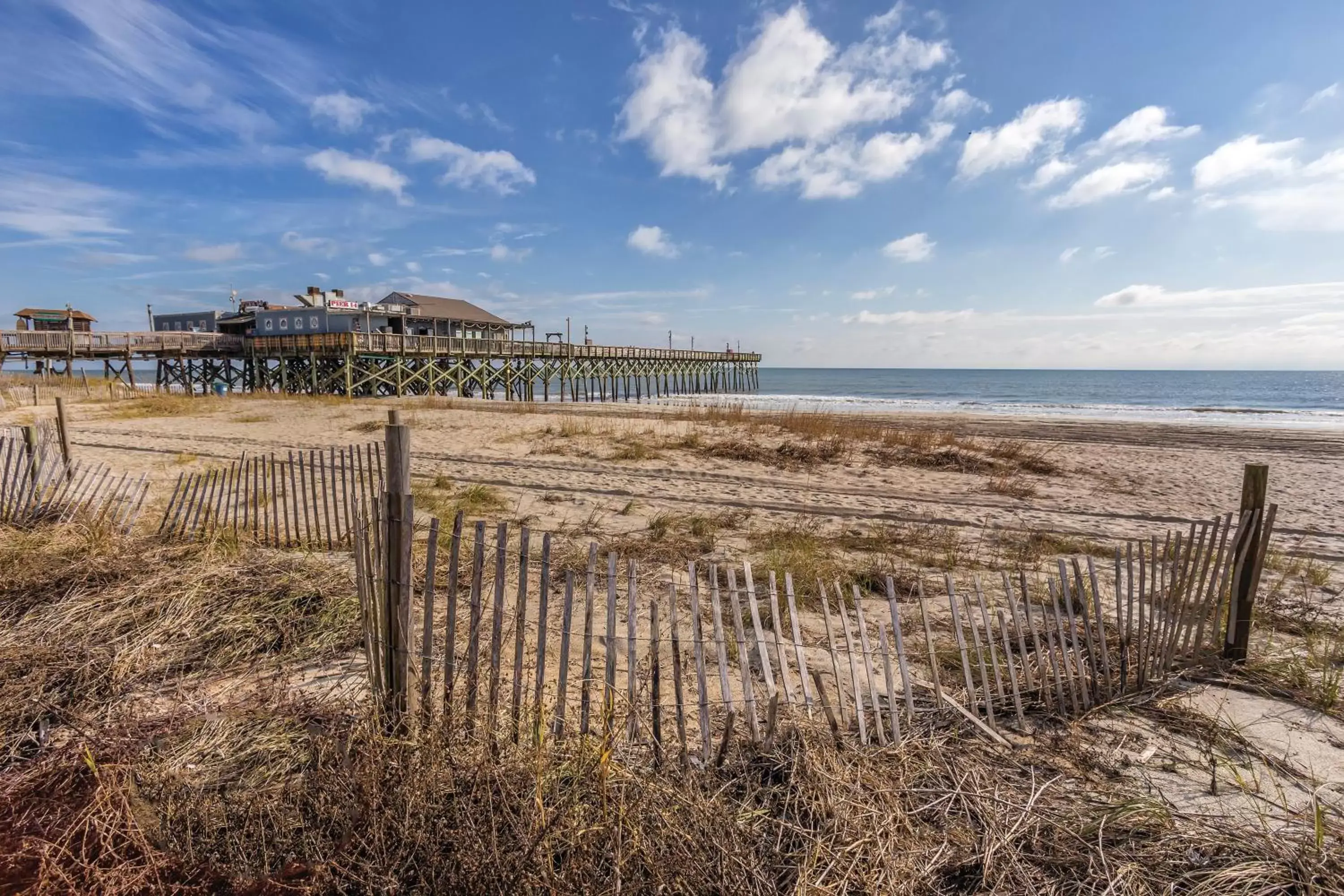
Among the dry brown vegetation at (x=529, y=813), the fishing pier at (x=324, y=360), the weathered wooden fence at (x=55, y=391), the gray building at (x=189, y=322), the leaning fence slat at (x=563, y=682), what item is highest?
the gray building at (x=189, y=322)

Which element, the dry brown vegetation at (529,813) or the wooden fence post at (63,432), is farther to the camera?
the wooden fence post at (63,432)

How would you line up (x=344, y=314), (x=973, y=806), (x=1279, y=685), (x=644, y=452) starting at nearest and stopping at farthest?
(x=973, y=806)
(x=1279, y=685)
(x=644, y=452)
(x=344, y=314)

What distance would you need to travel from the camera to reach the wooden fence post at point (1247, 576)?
378 cm

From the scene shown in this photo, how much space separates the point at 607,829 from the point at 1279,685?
428cm

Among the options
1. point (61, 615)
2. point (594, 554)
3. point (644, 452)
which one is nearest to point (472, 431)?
point (644, 452)

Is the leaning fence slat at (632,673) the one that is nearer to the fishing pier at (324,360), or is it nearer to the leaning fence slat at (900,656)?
the leaning fence slat at (900,656)

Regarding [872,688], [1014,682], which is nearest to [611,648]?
[872,688]

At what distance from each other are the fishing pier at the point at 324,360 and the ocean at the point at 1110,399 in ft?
52.5

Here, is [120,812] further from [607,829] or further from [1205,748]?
[1205,748]

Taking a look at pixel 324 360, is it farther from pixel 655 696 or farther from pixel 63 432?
pixel 655 696

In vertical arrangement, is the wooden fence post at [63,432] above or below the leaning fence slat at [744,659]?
above

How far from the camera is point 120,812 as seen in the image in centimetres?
216

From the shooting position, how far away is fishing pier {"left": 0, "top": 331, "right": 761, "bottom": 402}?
103ft

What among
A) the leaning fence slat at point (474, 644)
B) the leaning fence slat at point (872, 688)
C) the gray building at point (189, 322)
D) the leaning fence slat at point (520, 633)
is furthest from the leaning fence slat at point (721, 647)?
the gray building at point (189, 322)
